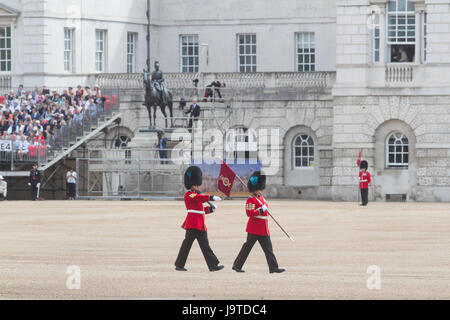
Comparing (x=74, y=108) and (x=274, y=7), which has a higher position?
(x=274, y=7)

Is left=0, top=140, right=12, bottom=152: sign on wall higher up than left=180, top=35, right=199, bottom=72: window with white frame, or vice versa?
left=180, top=35, right=199, bottom=72: window with white frame

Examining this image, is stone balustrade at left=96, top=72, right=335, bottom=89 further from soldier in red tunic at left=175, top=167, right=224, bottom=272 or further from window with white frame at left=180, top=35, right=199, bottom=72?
soldier in red tunic at left=175, top=167, right=224, bottom=272

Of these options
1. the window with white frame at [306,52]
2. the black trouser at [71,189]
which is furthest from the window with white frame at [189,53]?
the black trouser at [71,189]

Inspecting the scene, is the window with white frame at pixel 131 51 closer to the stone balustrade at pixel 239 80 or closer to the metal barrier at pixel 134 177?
the stone balustrade at pixel 239 80

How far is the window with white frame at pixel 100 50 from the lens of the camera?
5831cm

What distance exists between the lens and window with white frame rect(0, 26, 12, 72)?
188ft

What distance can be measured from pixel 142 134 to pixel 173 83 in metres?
3.90

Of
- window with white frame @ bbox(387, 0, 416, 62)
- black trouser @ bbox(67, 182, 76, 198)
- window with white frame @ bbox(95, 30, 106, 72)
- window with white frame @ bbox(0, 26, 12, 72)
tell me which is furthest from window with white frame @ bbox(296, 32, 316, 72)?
black trouser @ bbox(67, 182, 76, 198)

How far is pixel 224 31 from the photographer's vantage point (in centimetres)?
6016

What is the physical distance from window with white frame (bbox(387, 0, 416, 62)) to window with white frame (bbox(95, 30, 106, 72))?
46.7ft

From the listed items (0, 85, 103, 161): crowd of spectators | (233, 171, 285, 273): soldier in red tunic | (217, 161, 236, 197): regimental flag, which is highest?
(0, 85, 103, 161): crowd of spectators

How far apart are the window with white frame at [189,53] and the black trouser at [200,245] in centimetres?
3908
